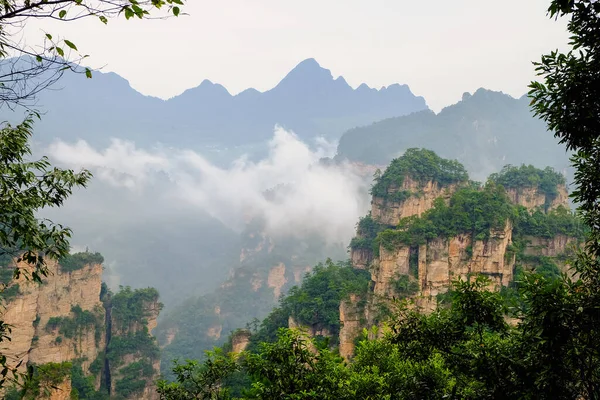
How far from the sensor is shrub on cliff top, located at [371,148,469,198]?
42.8 metres

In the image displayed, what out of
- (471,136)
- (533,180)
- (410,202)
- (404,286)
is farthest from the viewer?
(471,136)

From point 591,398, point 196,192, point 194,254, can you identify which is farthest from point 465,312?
point 196,192

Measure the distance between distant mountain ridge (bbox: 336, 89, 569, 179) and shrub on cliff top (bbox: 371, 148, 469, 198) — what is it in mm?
79081

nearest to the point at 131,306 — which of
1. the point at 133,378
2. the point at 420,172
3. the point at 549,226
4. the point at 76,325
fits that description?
the point at 76,325

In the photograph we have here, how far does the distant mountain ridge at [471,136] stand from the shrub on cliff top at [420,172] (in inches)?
3113

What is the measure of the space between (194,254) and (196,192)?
5799 cm

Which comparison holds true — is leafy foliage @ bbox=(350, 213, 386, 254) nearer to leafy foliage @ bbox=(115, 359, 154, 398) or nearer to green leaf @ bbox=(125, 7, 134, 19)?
leafy foliage @ bbox=(115, 359, 154, 398)

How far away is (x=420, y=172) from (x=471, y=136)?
102 m

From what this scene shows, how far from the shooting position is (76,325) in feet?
122

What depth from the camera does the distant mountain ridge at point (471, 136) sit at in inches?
5022

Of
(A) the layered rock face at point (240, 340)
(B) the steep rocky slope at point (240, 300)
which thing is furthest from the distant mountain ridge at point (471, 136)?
(A) the layered rock face at point (240, 340)

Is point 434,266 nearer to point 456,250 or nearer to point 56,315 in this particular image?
point 456,250

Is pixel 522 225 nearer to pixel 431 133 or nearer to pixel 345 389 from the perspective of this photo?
pixel 345 389

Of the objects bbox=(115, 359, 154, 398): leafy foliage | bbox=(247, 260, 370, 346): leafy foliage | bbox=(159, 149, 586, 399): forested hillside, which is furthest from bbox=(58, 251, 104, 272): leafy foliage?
bbox=(247, 260, 370, 346): leafy foliage
